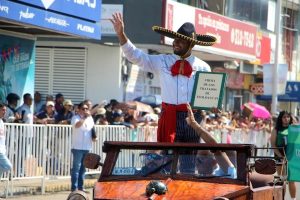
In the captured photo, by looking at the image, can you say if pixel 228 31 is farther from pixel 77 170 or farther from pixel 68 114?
pixel 77 170

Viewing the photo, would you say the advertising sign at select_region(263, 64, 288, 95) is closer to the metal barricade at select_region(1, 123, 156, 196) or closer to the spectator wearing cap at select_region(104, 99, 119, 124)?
the spectator wearing cap at select_region(104, 99, 119, 124)

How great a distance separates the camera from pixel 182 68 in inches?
349

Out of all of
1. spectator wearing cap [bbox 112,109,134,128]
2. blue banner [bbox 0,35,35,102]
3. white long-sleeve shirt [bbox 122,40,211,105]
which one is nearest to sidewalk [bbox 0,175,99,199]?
spectator wearing cap [bbox 112,109,134,128]

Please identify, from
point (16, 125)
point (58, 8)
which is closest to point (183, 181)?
point (16, 125)

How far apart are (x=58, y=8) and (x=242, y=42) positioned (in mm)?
14619

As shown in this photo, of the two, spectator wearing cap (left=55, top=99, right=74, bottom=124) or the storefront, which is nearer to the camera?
the storefront

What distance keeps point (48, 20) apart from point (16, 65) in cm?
195

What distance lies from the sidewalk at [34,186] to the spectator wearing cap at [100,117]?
1.43 meters

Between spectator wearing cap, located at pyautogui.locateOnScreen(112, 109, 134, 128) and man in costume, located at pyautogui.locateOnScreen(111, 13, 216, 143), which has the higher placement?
man in costume, located at pyautogui.locateOnScreen(111, 13, 216, 143)

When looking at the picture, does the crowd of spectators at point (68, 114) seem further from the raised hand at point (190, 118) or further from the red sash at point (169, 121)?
the raised hand at point (190, 118)

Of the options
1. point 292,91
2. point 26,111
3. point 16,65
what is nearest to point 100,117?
point 16,65

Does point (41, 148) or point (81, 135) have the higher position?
point (81, 135)

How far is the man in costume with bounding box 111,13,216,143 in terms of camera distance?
8.78m

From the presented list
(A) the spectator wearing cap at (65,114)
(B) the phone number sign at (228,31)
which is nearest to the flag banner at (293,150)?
(A) the spectator wearing cap at (65,114)
